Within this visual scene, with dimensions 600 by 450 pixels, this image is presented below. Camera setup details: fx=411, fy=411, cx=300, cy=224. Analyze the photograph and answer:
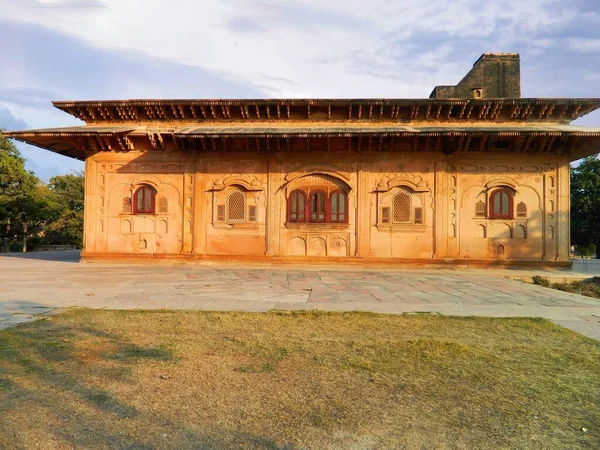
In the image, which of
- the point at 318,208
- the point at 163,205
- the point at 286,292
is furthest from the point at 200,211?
the point at 286,292

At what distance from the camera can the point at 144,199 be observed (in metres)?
15.7

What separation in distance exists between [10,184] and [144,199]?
1685 centimetres

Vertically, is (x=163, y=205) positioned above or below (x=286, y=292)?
above

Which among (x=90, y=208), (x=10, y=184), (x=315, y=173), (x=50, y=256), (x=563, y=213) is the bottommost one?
(x=50, y=256)

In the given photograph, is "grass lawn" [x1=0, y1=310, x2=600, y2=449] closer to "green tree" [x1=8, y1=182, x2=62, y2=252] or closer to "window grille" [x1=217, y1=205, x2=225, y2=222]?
"window grille" [x1=217, y1=205, x2=225, y2=222]

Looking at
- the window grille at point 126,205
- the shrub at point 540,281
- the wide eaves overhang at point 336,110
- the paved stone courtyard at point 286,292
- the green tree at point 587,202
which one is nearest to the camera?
the paved stone courtyard at point 286,292

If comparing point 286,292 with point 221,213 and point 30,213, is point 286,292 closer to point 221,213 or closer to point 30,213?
point 221,213

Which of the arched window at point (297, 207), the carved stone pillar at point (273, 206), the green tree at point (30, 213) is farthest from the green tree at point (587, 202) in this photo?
the green tree at point (30, 213)

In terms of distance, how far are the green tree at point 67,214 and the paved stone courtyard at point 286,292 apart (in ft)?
74.6

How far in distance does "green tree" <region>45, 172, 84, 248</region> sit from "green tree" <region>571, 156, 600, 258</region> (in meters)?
38.7

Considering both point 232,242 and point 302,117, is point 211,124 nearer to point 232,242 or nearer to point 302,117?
point 302,117

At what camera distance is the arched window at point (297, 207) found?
49.9 ft

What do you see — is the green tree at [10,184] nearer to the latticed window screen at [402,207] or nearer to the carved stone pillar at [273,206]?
the carved stone pillar at [273,206]

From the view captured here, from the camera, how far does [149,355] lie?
4.23 meters
